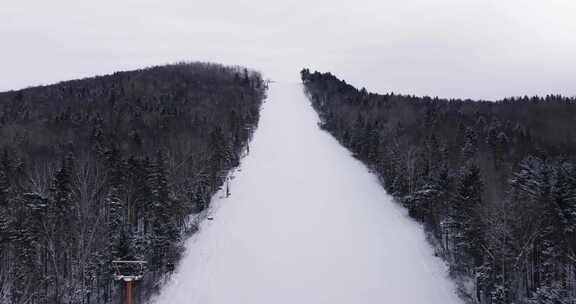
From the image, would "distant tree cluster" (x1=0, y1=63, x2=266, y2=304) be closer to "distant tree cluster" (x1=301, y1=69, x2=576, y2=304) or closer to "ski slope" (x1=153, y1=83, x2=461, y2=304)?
"ski slope" (x1=153, y1=83, x2=461, y2=304)

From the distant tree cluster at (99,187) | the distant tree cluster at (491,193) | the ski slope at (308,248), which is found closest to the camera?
the distant tree cluster at (491,193)

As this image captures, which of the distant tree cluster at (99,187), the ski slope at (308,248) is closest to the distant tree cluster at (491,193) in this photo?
the ski slope at (308,248)

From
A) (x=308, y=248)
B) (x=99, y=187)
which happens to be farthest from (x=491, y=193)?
(x=99, y=187)

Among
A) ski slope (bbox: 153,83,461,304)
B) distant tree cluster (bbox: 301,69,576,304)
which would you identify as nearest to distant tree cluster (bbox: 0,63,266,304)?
ski slope (bbox: 153,83,461,304)

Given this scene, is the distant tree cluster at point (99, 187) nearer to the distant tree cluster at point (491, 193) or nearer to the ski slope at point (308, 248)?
the ski slope at point (308, 248)

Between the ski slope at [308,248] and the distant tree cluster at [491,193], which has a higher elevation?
the distant tree cluster at [491,193]

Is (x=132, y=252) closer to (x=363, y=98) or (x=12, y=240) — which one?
(x=12, y=240)
